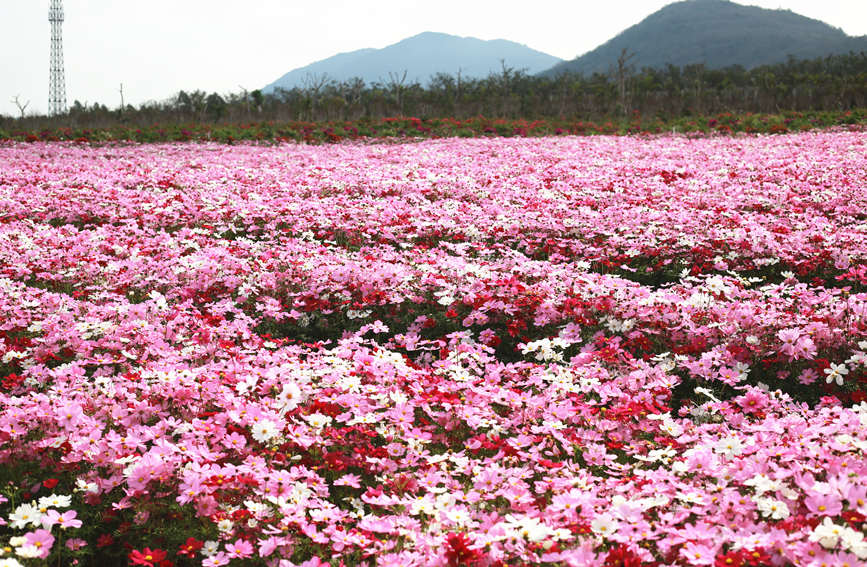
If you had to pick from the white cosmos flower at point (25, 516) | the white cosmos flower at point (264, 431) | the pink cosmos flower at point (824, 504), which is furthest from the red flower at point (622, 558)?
the white cosmos flower at point (25, 516)

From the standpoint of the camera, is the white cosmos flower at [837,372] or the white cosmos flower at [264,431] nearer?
the white cosmos flower at [264,431]

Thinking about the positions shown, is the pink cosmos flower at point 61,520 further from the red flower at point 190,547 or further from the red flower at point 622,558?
the red flower at point 622,558

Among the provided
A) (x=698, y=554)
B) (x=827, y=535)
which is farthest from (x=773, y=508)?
(x=698, y=554)

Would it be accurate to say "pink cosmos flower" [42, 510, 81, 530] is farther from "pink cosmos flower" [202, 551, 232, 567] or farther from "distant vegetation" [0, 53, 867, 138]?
"distant vegetation" [0, 53, 867, 138]

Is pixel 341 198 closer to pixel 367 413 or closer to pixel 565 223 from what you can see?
pixel 565 223

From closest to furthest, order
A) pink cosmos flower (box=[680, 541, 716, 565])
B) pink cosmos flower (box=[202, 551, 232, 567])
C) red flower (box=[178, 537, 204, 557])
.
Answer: pink cosmos flower (box=[680, 541, 716, 565]) → pink cosmos flower (box=[202, 551, 232, 567]) → red flower (box=[178, 537, 204, 557])

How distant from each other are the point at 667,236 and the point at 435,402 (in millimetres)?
6300

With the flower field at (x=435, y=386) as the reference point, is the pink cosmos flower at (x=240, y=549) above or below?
below

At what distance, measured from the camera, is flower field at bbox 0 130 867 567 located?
3186 mm

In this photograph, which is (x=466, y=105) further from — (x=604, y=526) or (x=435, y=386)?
(x=604, y=526)

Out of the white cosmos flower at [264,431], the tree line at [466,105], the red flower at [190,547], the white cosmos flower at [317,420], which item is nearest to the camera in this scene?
the red flower at [190,547]

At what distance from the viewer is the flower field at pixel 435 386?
10.5 ft

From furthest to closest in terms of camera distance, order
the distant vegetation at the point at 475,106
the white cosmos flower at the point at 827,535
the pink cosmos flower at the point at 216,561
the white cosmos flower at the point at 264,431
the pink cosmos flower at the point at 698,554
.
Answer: the distant vegetation at the point at 475,106 → the white cosmos flower at the point at 264,431 → the pink cosmos flower at the point at 216,561 → the pink cosmos flower at the point at 698,554 → the white cosmos flower at the point at 827,535

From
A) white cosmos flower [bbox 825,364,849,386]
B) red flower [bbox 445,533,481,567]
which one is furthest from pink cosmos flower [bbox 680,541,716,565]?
white cosmos flower [bbox 825,364,849,386]
